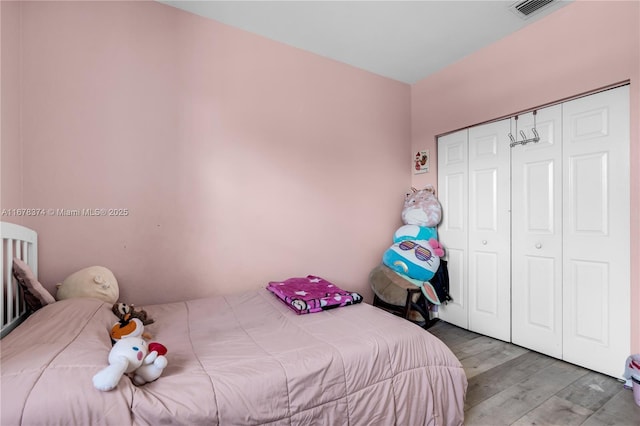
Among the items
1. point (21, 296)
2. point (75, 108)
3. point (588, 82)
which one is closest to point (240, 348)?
point (21, 296)

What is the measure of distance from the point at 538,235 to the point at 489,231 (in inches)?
15.0

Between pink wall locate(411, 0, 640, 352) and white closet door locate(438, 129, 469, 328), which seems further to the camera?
white closet door locate(438, 129, 469, 328)

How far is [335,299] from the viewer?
1916 mm

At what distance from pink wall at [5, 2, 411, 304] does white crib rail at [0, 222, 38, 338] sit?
0.32 ft

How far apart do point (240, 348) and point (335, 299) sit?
0.74 m

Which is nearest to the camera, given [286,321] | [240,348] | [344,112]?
[240,348]

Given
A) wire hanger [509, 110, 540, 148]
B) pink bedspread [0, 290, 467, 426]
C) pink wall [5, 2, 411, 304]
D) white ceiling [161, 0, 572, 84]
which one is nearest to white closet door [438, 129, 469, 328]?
wire hanger [509, 110, 540, 148]

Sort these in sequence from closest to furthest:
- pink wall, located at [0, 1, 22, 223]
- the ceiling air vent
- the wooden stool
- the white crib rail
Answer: the white crib rail
pink wall, located at [0, 1, 22, 223]
the ceiling air vent
the wooden stool

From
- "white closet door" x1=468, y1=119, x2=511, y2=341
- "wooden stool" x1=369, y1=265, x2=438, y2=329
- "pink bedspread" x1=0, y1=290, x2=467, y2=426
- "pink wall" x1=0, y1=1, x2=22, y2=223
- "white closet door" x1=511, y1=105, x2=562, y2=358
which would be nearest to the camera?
"pink bedspread" x1=0, y1=290, x2=467, y2=426

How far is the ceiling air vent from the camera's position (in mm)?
2066

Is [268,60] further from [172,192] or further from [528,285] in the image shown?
[528,285]

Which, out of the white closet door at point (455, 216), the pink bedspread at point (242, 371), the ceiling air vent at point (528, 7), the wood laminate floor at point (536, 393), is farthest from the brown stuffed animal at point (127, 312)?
the ceiling air vent at point (528, 7)

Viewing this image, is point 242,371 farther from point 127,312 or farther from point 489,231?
point 489,231

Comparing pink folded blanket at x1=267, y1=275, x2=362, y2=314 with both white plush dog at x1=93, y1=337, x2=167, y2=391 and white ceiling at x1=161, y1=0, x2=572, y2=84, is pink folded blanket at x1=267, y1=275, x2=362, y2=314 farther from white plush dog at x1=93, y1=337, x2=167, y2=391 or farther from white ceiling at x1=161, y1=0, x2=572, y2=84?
white ceiling at x1=161, y1=0, x2=572, y2=84
